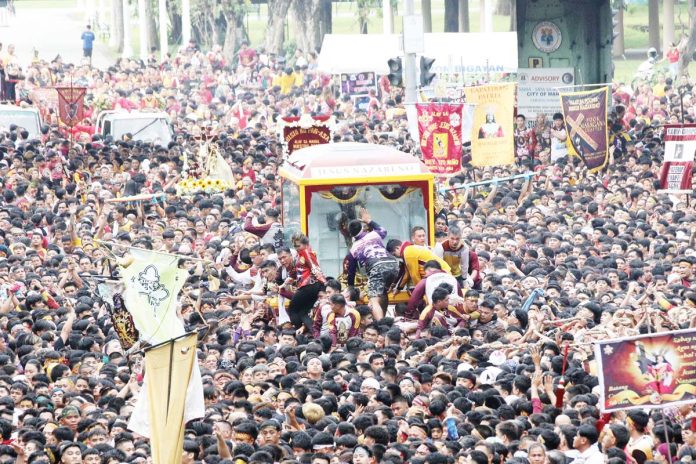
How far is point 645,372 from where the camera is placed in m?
12.2

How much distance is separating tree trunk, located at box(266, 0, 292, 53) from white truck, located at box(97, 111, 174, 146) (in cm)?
2497

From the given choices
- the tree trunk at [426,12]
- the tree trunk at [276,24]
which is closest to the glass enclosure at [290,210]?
the tree trunk at [426,12]

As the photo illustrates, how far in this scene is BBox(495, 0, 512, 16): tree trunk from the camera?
68500 millimetres

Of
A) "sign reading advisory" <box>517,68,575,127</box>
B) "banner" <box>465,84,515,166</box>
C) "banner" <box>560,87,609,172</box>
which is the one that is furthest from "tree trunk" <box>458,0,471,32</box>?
"banner" <box>465,84,515,166</box>

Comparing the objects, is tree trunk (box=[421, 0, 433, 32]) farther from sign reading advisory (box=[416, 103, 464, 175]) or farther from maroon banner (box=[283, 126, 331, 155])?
sign reading advisory (box=[416, 103, 464, 175])

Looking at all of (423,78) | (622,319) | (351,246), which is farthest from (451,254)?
(423,78)

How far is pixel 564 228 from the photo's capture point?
22.9 m

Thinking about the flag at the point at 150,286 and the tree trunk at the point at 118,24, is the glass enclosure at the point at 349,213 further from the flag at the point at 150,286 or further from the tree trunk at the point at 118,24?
the tree trunk at the point at 118,24

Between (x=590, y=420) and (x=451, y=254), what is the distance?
5734mm

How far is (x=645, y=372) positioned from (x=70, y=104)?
21860 mm

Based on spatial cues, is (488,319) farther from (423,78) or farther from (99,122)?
(99,122)

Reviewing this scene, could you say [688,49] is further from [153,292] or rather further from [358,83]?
[153,292]

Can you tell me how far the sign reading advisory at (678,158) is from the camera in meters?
24.0

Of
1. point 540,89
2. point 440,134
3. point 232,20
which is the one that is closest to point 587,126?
point 440,134
